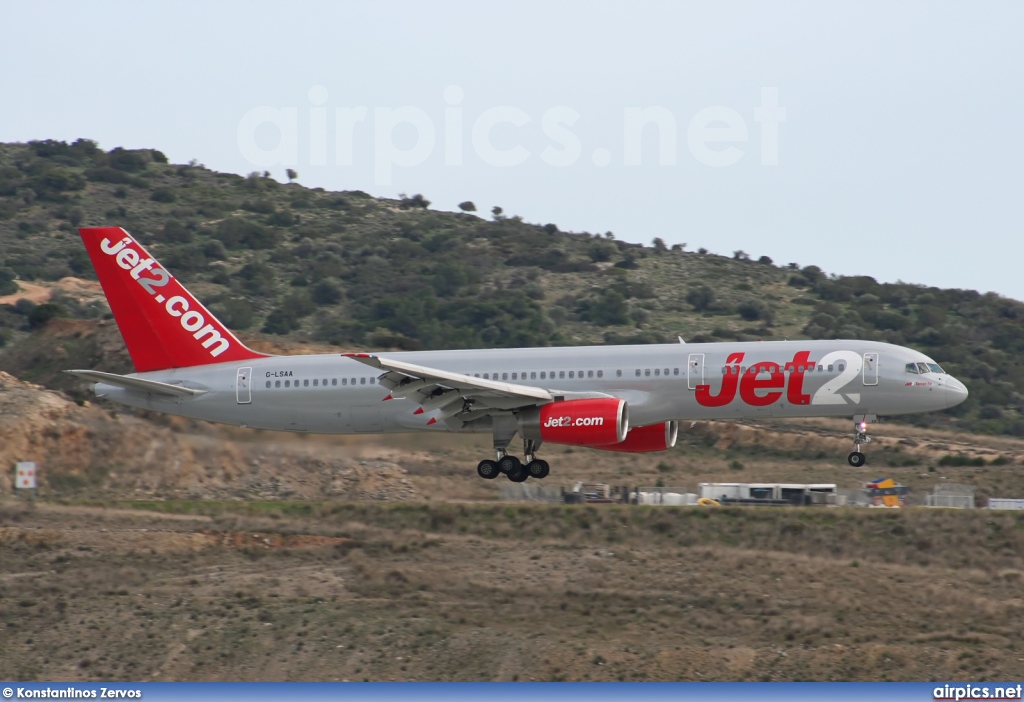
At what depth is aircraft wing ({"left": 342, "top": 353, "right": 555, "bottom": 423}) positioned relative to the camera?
123 feet

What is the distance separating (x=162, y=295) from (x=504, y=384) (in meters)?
13.3

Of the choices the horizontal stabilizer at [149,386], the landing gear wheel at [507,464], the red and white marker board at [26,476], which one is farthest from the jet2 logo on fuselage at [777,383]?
the red and white marker board at [26,476]

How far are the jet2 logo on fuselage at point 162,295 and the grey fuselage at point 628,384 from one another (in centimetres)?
107

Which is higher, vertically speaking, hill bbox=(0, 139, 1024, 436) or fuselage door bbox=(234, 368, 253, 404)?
hill bbox=(0, 139, 1024, 436)

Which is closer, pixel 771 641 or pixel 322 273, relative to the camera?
pixel 771 641

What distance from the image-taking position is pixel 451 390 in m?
39.0

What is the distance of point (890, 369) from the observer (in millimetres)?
38844

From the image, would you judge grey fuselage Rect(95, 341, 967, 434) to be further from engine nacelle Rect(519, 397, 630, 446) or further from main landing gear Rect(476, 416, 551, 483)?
main landing gear Rect(476, 416, 551, 483)

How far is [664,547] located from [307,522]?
44.3ft

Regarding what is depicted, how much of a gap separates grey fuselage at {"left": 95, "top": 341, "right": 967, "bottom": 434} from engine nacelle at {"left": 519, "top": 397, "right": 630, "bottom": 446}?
0.96m

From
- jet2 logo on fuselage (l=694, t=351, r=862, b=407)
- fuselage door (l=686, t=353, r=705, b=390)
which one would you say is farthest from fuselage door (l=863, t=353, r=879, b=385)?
fuselage door (l=686, t=353, r=705, b=390)

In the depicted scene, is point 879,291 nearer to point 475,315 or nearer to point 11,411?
point 475,315

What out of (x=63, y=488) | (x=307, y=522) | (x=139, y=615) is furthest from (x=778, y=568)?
(x=63, y=488)

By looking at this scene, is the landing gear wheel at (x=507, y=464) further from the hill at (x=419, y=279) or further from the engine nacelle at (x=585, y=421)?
the hill at (x=419, y=279)
